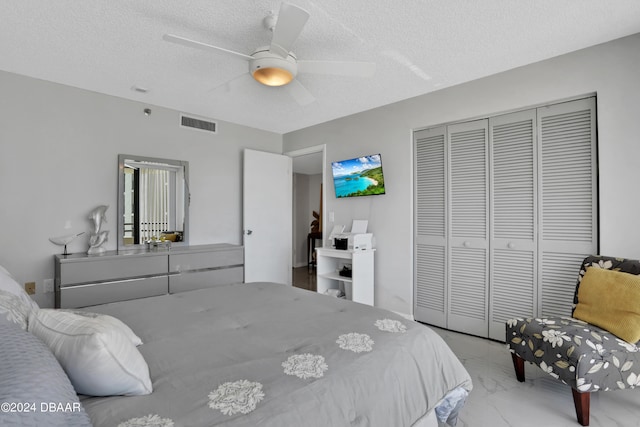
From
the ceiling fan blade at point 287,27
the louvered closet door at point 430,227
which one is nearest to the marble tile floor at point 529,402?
the louvered closet door at point 430,227

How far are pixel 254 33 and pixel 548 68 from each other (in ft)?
8.06

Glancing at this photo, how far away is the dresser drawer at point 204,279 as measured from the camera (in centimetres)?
354

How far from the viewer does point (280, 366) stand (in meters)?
1.16

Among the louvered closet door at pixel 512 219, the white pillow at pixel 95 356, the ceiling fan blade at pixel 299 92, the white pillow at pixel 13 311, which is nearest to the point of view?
the white pillow at pixel 95 356

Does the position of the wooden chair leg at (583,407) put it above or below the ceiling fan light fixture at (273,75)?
below

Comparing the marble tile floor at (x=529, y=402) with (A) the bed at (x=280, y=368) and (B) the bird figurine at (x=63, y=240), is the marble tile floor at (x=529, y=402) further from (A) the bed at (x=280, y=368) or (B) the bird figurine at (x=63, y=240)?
(B) the bird figurine at (x=63, y=240)

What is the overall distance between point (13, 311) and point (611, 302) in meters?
3.05

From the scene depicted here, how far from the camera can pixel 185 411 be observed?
0.89 m

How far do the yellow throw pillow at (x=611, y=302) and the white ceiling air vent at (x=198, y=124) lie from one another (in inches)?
167

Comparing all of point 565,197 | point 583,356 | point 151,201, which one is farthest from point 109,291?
point 565,197

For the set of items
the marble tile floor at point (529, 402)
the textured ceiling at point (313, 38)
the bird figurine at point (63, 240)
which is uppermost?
the textured ceiling at point (313, 38)

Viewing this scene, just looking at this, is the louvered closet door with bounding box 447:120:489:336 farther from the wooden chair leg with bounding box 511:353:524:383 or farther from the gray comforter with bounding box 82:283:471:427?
the gray comforter with bounding box 82:283:471:427

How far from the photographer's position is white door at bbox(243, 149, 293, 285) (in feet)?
14.5

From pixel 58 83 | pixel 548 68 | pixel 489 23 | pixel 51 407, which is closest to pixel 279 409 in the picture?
pixel 51 407
